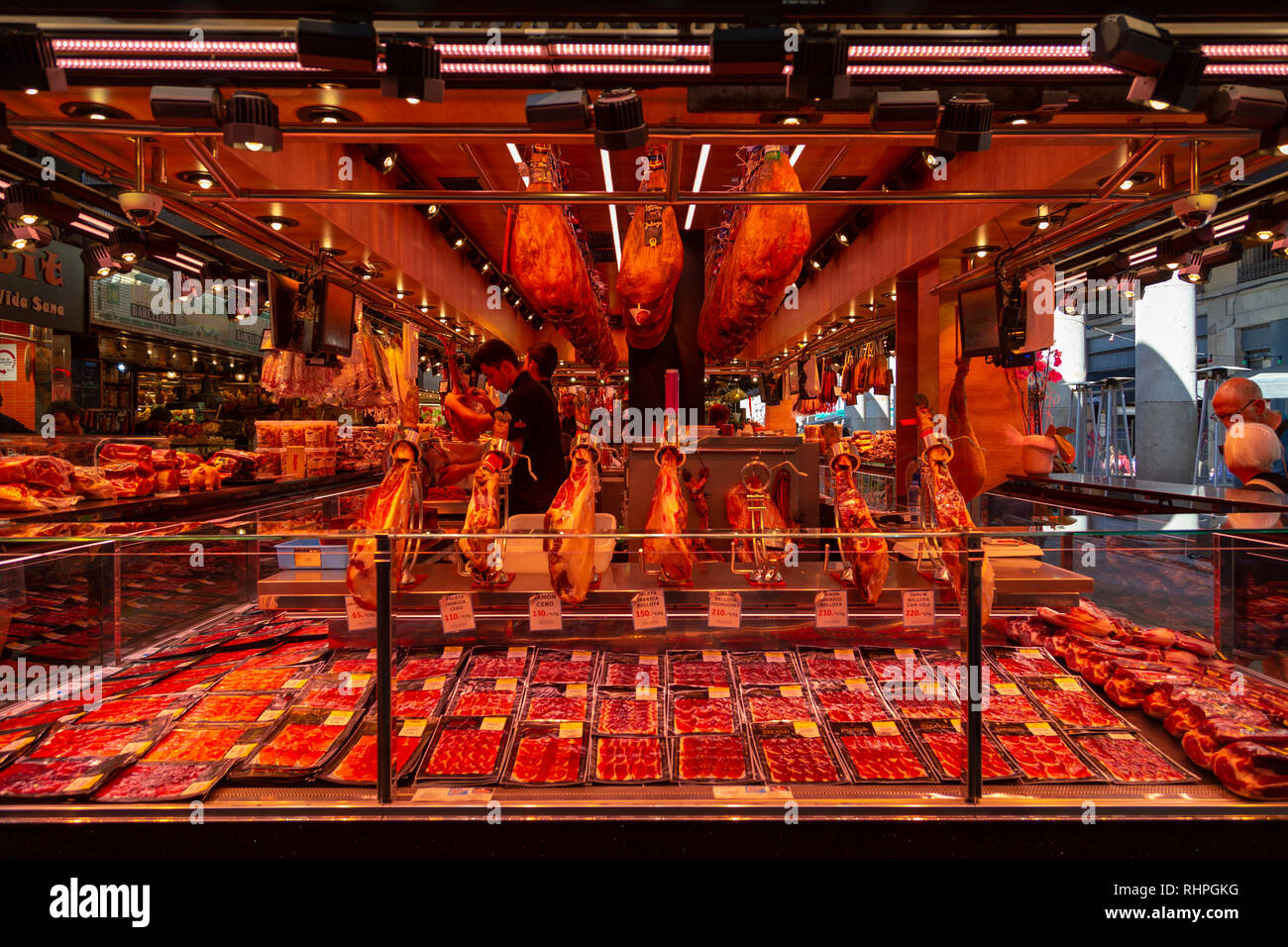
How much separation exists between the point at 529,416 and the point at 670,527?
1.90 metres

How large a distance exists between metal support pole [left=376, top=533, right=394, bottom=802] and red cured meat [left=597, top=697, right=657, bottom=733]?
712 mm

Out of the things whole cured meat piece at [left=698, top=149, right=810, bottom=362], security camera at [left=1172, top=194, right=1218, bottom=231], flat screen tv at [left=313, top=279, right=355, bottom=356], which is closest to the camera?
security camera at [left=1172, top=194, right=1218, bottom=231]

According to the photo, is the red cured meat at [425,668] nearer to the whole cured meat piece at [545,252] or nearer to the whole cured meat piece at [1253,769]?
the whole cured meat piece at [545,252]

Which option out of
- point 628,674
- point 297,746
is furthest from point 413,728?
point 628,674

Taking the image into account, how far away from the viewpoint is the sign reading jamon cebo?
6375 mm

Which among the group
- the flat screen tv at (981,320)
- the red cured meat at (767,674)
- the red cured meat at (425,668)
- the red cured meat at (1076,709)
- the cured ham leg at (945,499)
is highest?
the flat screen tv at (981,320)

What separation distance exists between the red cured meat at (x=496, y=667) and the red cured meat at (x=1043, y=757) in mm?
1752

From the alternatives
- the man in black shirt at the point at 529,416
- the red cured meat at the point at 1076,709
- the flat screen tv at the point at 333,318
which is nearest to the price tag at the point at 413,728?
the man in black shirt at the point at 529,416

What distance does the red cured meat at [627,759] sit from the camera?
83.0 inches

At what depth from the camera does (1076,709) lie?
2496mm

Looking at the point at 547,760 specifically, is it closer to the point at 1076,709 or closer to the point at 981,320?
the point at 1076,709

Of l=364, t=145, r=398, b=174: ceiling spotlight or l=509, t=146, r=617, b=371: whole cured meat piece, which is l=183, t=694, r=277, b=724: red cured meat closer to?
l=509, t=146, r=617, b=371: whole cured meat piece

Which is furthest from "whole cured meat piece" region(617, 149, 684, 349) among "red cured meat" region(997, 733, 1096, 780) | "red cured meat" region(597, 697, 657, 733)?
"red cured meat" region(997, 733, 1096, 780)
